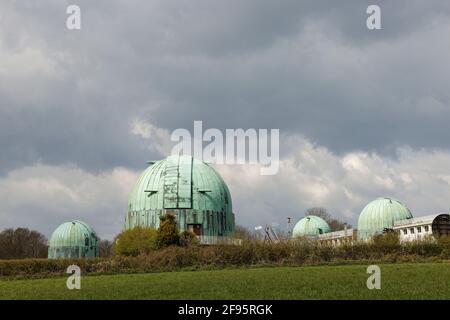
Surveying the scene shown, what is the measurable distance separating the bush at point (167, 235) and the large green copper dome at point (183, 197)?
14.2m

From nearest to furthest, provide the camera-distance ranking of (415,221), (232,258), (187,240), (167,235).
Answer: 1. (232,258)
2. (167,235)
3. (187,240)
4. (415,221)

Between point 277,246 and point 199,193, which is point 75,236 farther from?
point 277,246

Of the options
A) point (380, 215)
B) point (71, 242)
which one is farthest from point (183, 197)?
point (380, 215)

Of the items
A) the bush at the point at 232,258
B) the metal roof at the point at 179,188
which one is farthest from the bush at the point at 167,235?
the metal roof at the point at 179,188

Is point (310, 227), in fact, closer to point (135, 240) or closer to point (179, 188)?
point (179, 188)

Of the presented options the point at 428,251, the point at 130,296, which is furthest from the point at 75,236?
the point at 130,296

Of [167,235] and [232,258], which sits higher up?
[167,235]

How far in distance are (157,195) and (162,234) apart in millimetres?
16824

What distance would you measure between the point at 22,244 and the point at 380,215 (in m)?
61.0

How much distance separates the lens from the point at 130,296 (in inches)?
852

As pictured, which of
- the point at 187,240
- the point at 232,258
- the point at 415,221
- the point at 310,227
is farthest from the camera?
the point at 310,227

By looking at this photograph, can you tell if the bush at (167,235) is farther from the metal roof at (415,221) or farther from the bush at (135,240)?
the metal roof at (415,221)

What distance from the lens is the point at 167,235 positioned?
57.7 m
